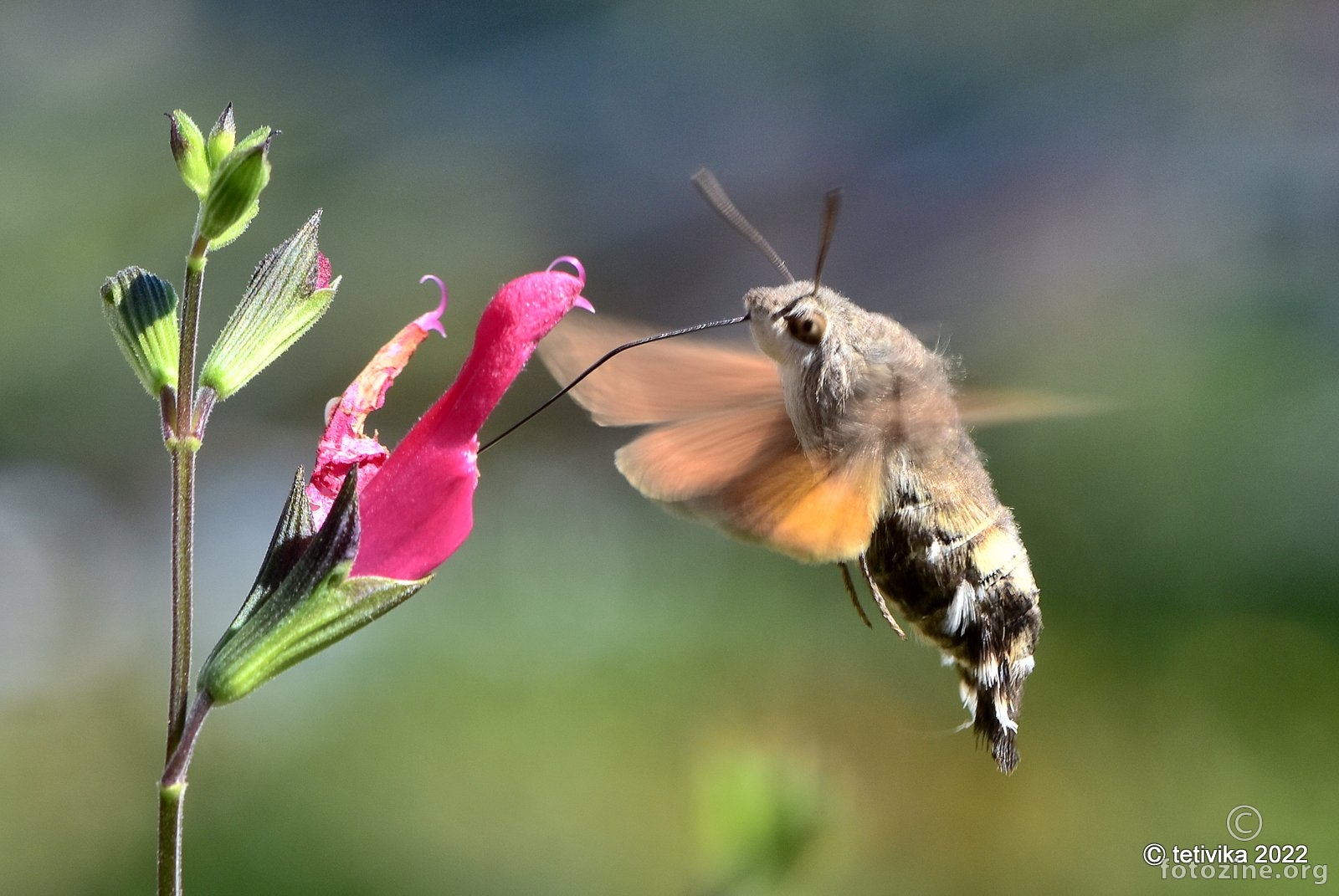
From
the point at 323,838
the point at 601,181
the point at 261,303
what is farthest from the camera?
the point at 601,181

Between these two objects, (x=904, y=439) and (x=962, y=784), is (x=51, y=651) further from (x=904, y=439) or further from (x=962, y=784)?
(x=904, y=439)

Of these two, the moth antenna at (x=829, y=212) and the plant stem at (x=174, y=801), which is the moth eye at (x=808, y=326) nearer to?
the moth antenna at (x=829, y=212)

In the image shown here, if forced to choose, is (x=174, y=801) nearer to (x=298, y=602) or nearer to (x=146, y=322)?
(x=298, y=602)

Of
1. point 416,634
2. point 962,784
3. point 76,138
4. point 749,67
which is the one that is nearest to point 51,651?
point 416,634

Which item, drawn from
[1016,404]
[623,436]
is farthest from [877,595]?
[623,436]

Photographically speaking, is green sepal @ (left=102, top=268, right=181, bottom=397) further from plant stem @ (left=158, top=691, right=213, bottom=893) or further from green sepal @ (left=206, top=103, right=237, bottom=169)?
plant stem @ (left=158, top=691, right=213, bottom=893)

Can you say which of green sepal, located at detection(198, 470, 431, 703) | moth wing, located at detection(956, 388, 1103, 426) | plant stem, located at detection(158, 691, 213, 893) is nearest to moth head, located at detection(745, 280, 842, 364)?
moth wing, located at detection(956, 388, 1103, 426)

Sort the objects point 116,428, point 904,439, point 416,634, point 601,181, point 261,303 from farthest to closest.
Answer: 1. point 601,181
2. point 116,428
3. point 416,634
4. point 904,439
5. point 261,303
